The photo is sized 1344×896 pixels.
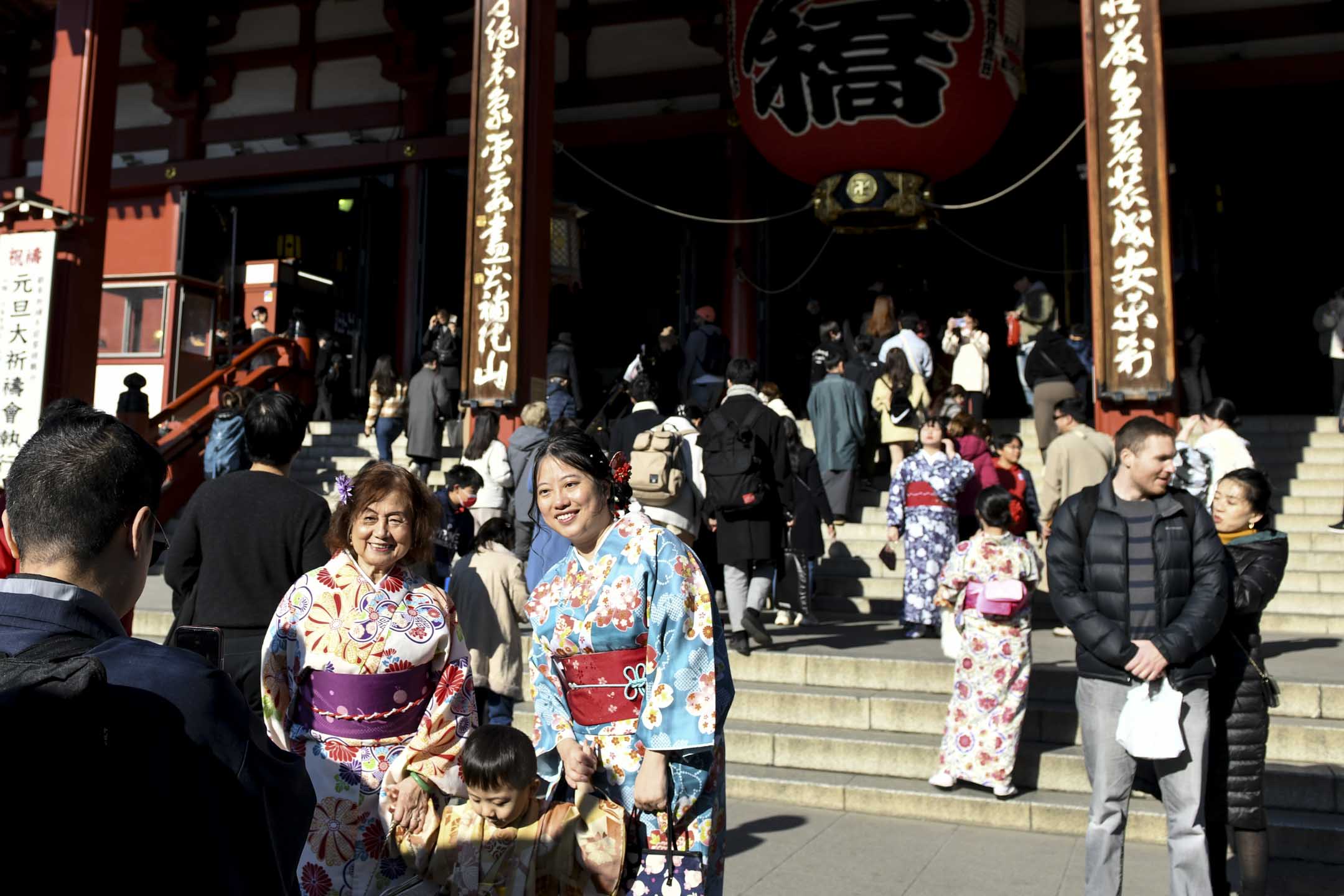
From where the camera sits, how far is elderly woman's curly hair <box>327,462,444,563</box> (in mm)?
2902

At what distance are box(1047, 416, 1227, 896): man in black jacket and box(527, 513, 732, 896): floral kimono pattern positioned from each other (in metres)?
1.49

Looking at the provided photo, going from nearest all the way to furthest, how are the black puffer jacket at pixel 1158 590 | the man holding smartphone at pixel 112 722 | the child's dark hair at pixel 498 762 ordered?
the man holding smartphone at pixel 112 722 < the child's dark hair at pixel 498 762 < the black puffer jacket at pixel 1158 590

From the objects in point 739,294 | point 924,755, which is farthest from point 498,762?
point 739,294

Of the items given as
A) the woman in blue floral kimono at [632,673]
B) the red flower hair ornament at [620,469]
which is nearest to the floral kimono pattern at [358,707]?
the woman in blue floral kimono at [632,673]

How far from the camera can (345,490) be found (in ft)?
9.95

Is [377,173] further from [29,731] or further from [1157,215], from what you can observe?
[29,731]

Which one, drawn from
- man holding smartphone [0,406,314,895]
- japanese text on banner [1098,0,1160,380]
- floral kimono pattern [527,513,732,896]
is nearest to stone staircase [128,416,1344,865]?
japanese text on banner [1098,0,1160,380]

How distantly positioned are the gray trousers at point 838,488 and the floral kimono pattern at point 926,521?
58.8 inches

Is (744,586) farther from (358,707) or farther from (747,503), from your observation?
(358,707)

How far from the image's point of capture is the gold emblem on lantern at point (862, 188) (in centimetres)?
966

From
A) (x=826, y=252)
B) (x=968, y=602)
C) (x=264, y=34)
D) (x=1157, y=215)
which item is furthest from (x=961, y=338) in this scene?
(x=264, y=34)

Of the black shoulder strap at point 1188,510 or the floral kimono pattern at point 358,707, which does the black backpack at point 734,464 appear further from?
the floral kimono pattern at point 358,707

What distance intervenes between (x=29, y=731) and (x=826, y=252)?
48.0 ft

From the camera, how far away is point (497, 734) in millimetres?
2652
